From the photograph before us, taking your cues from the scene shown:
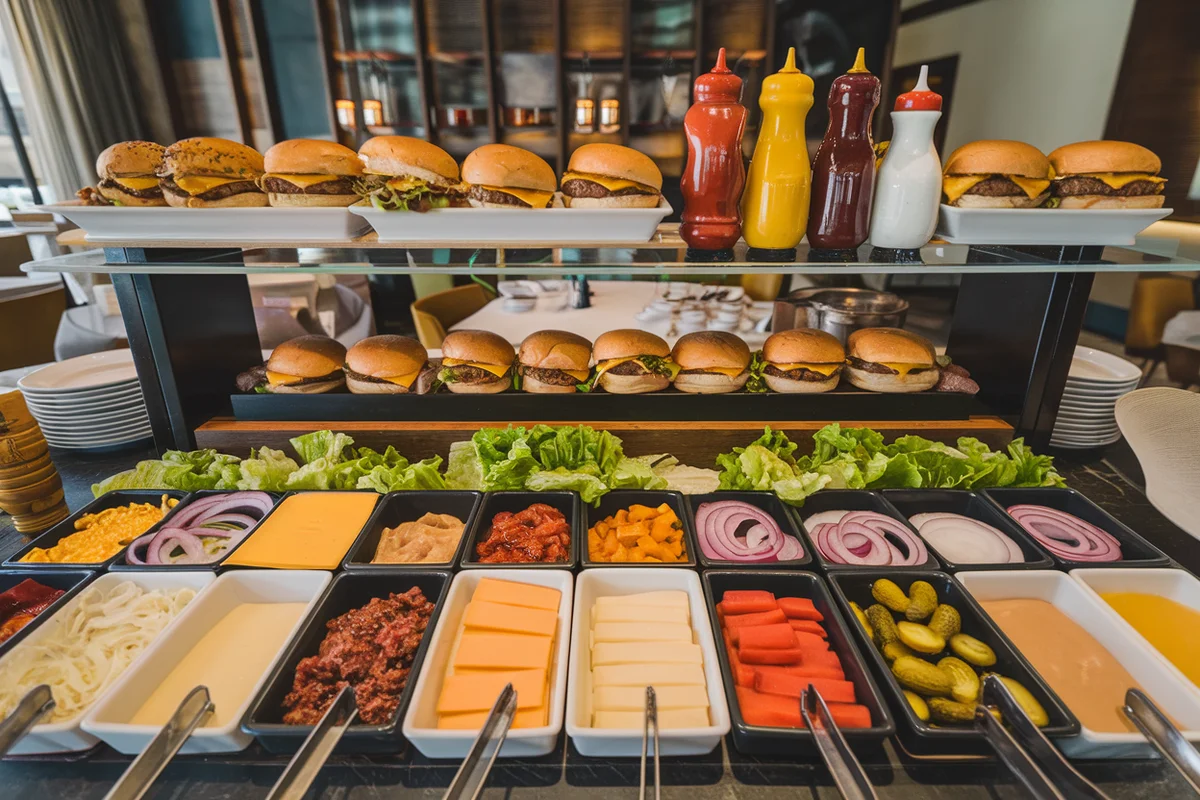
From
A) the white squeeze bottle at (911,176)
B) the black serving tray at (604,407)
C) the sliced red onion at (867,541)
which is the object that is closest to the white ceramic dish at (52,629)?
the black serving tray at (604,407)

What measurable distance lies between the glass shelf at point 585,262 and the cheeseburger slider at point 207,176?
0.46ft

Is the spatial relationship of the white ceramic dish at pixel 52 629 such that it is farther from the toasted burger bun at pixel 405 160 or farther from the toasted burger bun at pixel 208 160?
the toasted burger bun at pixel 405 160

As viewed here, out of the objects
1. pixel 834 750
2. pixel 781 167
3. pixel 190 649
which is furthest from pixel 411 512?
pixel 781 167

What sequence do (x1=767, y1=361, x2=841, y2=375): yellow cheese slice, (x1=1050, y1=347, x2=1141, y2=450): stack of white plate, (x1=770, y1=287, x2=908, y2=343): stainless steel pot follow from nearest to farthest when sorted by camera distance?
(x1=767, y1=361, x2=841, y2=375): yellow cheese slice, (x1=1050, y1=347, x2=1141, y2=450): stack of white plate, (x1=770, y1=287, x2=908, y2=343): stainless steel pot

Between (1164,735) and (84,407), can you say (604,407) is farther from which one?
(84,407)

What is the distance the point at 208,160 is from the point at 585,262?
1.00 meters

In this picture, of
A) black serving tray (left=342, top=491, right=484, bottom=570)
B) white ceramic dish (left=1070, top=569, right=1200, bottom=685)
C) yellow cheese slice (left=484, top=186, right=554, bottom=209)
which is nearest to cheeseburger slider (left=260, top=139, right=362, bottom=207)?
yellow cheese slice (left=484, top=186, right=554, bottom=209)

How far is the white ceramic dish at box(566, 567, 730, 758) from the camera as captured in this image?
1.06 meters

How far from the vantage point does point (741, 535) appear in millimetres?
1642

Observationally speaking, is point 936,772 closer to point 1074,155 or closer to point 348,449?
point 1074,155

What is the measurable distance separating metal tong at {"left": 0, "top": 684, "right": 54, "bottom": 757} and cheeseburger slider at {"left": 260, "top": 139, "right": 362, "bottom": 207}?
1.17 metres

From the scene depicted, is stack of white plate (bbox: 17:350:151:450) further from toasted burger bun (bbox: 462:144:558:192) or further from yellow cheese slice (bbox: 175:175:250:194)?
toasted burger bun (bbox: 462:144:558:192)

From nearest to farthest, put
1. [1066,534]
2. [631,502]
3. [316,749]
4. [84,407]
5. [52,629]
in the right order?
1. [316,749]
2. [52,629]
3. [1066,534]
4. [631,502]
5. [84,407]

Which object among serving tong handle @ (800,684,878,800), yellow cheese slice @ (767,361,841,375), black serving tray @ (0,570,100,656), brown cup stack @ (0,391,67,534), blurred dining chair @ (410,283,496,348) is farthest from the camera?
blurred dining chair @ (410,283,496,348)
